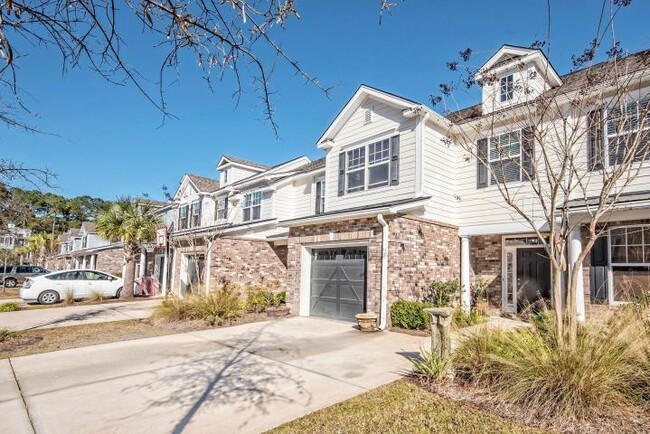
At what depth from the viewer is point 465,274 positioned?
1310 centimetres

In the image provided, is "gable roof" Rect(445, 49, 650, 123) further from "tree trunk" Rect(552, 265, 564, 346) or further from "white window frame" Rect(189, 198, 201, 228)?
"white window frame" Rect(189, 198, 201, 228)

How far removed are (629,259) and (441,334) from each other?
7.25m

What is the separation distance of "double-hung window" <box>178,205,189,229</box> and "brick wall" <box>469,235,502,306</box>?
18885 mm

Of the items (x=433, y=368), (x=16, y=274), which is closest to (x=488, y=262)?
(x=433, y=368)

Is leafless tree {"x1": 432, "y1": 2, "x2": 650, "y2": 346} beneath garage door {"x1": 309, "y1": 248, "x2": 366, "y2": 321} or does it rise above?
above

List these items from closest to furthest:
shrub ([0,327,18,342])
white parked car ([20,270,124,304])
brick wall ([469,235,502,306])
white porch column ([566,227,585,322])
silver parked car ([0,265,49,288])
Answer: shrub ([0,327,18,342]), white porch column ([566,227,585,322]), brick wall ([469,235,502,306]), white parked car ([20,270,124,304]), silver parked car ([0,265,49,288])

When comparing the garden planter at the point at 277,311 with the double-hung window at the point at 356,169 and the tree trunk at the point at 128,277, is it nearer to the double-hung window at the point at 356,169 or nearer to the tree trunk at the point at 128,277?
the double-hung window at the point at 356,169

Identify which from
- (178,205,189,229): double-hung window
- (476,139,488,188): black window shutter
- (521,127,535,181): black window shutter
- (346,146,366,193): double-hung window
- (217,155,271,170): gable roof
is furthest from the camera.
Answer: (178,205,189,229): double-hung window

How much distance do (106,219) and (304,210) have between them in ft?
37.5

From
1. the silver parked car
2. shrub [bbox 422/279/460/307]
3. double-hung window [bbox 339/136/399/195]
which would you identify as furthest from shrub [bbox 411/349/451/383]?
the silver parked car

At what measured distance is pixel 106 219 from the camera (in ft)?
70.2

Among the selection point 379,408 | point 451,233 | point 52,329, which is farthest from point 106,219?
point 379,408

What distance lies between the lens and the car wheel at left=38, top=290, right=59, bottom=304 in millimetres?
18516

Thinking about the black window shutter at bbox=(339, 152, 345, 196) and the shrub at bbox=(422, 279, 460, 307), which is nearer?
the shrub at bbox=(422, 279, 460, 307)
